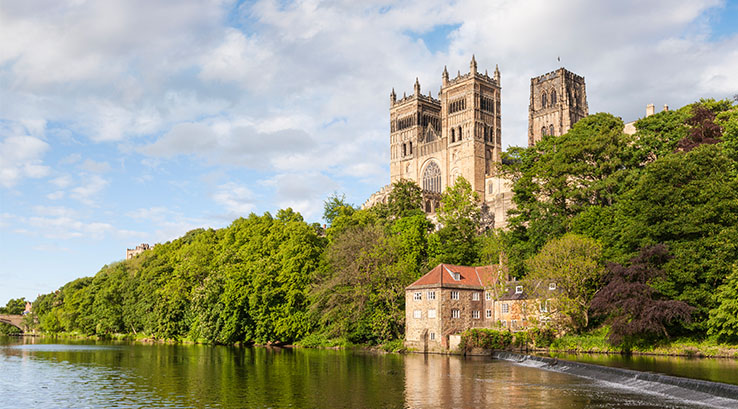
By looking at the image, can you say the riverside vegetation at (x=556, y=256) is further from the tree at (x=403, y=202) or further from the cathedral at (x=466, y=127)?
the cathedral at (x=466, y=127)

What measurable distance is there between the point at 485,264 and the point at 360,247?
1233 centimetres

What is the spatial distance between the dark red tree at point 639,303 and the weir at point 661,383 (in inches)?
313

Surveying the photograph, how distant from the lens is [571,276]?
48812 mm

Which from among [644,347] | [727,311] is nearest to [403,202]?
[644,347]

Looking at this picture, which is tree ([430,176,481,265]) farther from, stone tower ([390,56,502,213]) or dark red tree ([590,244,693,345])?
stone tower ([390,56,502,213])

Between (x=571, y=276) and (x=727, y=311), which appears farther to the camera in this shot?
(x=571, y=276)

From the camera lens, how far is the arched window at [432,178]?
13150 centimetres

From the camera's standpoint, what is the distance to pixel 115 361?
1829 inches

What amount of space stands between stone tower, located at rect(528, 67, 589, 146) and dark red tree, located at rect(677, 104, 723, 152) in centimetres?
7381

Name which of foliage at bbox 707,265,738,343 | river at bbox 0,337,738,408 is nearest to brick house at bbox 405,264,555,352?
river at bbox 0,337,738,408

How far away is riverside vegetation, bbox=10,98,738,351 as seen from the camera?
43.9 m

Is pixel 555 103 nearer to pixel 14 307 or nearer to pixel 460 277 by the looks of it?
pixel 460 277

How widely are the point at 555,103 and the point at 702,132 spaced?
8105cm

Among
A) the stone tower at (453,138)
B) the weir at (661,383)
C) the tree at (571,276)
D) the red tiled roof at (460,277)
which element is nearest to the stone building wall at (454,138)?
the stone tower at (453,138)
